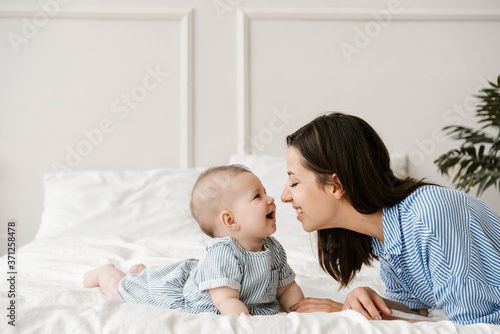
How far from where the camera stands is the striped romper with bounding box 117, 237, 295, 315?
1.08 meters

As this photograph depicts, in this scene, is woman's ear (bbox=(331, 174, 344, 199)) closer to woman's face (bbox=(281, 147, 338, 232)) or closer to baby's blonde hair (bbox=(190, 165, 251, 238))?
woman's face (bbox=(281, 147, 338, 232))

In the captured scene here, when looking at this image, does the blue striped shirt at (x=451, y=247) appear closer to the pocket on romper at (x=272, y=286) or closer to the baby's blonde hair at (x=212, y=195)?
the pocket on romper at (x=272, y=286)

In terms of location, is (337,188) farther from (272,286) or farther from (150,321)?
(150,321)

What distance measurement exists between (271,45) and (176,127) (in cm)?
69

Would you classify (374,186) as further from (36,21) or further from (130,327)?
(36,21)

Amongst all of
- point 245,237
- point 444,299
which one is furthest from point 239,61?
point 444,299

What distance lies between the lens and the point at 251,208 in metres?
1.17

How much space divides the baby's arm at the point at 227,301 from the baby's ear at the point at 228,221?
158mm

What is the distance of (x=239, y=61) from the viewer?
2707mm
